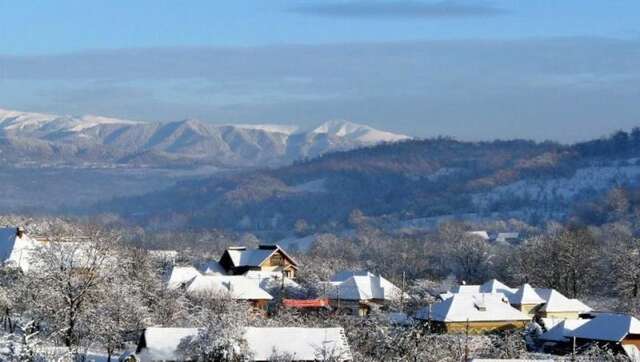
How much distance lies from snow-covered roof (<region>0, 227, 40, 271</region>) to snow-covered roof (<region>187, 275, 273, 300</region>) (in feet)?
29.1

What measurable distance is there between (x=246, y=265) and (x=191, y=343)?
44507mm

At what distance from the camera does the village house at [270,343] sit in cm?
4369

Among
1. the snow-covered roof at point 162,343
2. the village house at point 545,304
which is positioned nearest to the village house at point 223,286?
the village house at point 545,304

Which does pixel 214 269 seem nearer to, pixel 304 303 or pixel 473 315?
pixel 304 303

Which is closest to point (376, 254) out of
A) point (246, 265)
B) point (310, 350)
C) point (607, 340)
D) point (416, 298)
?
point (246, 265)

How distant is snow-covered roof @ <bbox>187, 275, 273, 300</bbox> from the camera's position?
2653 inches

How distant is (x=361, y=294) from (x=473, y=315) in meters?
13.5

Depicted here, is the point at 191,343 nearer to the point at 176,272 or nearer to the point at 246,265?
the point at 176,272

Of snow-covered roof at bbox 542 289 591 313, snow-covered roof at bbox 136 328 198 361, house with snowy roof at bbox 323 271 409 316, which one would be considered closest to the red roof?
house with snowy roof at bbox 323 271 409 316

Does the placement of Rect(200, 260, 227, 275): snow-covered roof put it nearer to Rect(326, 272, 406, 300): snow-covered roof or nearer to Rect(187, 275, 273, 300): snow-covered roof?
Rect(326, 272, 406, 300): snow-covered roof

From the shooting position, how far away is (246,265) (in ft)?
287

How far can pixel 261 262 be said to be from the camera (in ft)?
285

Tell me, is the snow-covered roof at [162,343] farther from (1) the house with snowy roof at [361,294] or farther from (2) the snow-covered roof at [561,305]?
(2) the snow-covered roof at [561,305]

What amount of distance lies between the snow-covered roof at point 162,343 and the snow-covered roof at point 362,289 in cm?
2944
